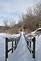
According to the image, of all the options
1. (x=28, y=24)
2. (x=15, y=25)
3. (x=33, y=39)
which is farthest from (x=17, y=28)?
(x=33, y=39)

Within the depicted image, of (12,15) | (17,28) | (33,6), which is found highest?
(33,6)

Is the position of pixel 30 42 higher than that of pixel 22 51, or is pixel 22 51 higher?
pixel 30 42

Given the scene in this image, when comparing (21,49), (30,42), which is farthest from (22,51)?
(30,42)

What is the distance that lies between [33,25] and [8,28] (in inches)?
13.4

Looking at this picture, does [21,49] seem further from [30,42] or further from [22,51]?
[30,42]

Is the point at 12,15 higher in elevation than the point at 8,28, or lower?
higher

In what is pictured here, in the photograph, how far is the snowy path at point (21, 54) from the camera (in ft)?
5.32

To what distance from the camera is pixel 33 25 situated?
62.8 inches

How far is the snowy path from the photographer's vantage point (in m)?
1.62

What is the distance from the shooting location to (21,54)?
5.36 feet

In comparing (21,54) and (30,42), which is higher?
(30,42)

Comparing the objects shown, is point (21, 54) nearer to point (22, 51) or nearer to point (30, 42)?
point (22, 51)

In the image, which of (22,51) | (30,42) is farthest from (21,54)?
(30,42)

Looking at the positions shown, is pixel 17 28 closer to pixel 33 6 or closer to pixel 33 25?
pixel 33 25
